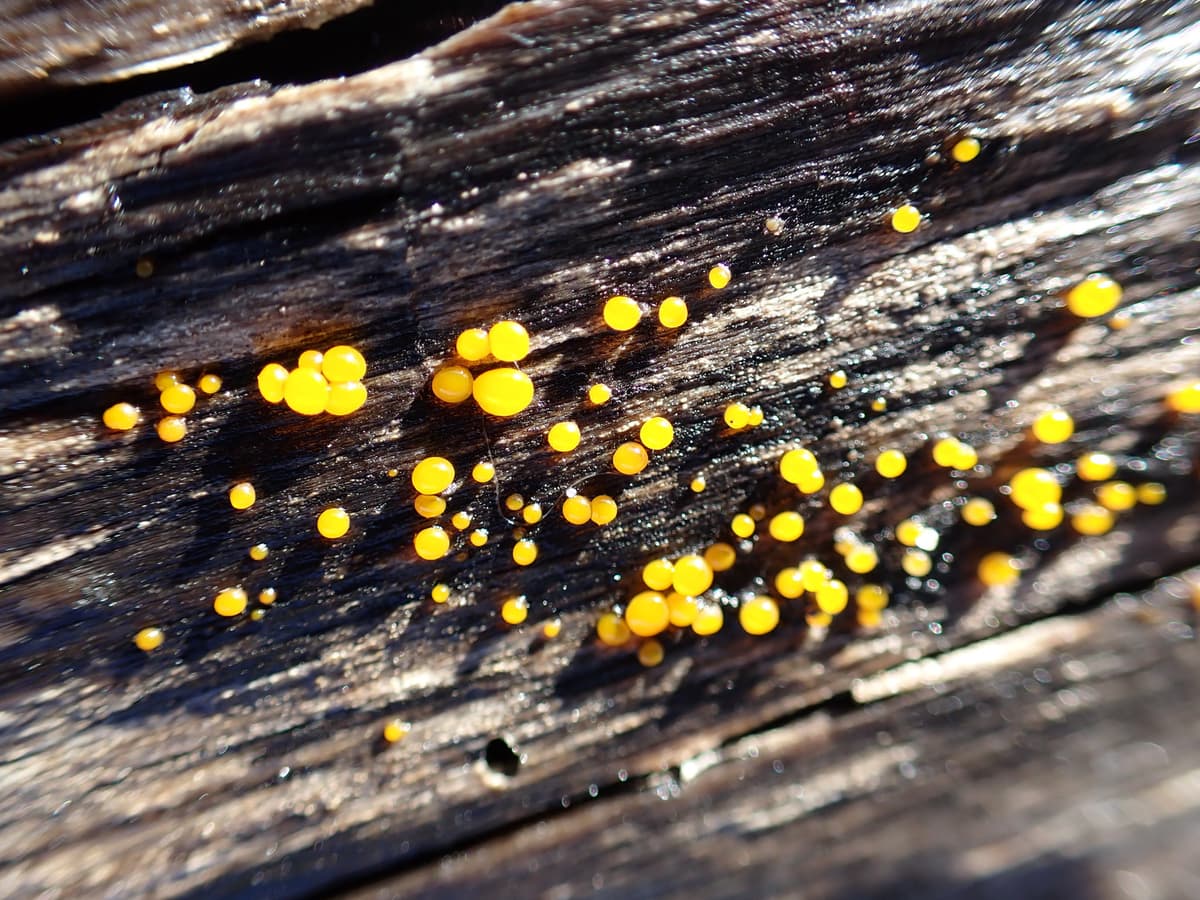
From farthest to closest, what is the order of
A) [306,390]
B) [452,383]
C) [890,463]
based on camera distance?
[890,463] → [452,383] → [306,390]

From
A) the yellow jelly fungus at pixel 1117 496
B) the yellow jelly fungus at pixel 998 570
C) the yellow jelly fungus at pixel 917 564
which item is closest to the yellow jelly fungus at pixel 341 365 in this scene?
the yellow jelly fungus at pixel 917 564

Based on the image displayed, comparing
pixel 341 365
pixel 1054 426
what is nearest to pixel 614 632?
pixel 341 365

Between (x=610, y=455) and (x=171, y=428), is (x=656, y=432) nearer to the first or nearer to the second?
(x=610, y=455)

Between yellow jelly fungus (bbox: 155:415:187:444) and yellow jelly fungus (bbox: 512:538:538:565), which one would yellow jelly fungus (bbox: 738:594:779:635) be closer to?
yellow jelly fungus (bbox: 512:538:538:565)

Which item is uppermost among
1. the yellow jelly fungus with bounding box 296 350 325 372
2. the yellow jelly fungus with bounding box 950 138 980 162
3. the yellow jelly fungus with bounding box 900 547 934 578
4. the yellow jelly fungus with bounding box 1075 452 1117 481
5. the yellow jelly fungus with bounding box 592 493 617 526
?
the yellow jelly fungus with bounding box 950 138 980 162

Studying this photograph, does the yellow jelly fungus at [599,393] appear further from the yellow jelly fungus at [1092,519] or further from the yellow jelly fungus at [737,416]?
the yellow jelly fungus at [1092,519]

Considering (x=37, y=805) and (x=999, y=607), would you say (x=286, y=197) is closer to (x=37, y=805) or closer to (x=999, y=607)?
(x=37, y=805)

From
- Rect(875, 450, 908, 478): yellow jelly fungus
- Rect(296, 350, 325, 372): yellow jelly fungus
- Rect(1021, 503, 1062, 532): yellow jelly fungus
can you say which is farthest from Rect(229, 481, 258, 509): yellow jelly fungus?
Rect(1021, 503, 1062, 532): yellow jelly fungus
